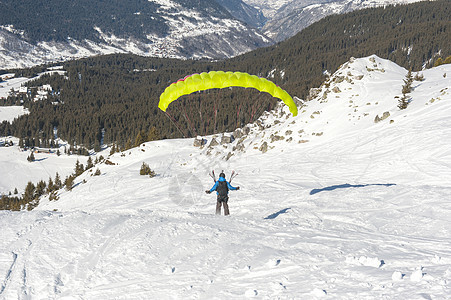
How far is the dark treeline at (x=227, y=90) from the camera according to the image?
303ft

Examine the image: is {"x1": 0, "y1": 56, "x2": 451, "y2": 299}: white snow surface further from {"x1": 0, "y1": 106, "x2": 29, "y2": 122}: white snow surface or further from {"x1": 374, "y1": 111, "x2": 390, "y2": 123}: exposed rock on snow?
{"x1": 0, "y1": 106, "x2": 29, "y2": 122}: white snow surface

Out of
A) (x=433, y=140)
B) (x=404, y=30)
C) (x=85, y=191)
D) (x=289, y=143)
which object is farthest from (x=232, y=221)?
(x=404, y=30)

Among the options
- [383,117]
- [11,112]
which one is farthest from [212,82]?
[11,112]

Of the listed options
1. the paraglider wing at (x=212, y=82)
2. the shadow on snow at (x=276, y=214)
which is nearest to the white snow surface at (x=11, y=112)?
the paraglider wing at (x=212, y=82)

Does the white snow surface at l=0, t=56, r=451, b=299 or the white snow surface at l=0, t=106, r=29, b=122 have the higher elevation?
the white snow surface at l=0, t=106, r=29, b=122

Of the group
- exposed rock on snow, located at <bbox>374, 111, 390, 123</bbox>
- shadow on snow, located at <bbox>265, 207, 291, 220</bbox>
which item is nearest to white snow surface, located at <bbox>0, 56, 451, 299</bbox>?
shadow on snow, located at <bbox>265, 207, 291, 220</bbox>

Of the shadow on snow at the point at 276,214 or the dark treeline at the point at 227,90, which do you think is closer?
the shadow on snow at the point at 276,214

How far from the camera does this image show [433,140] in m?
18.4

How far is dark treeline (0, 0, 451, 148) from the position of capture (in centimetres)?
9249

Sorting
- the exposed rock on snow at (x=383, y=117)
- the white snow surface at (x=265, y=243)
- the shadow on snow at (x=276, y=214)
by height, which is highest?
the exposed rock on snow at (x=383, y=117)

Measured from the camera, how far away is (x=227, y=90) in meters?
115

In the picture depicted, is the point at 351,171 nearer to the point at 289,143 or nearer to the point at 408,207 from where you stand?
the point at 408,207

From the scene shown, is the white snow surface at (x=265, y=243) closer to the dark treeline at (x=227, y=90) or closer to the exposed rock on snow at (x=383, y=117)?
the exposed rock on snow at (x=383, y=117)

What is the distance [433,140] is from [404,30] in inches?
5846
